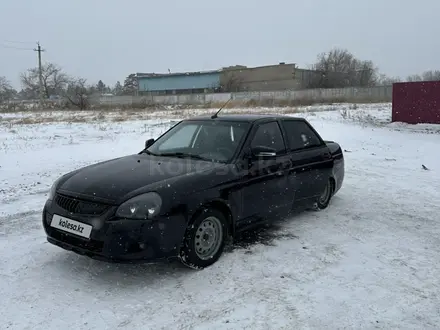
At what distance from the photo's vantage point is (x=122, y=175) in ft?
14.0

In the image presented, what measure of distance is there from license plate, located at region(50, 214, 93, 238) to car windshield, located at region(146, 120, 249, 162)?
1.56 m

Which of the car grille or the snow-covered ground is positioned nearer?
the snow-covered ground

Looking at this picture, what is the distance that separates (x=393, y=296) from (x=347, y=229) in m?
1.86

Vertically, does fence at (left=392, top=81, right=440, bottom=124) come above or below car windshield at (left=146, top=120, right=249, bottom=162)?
above

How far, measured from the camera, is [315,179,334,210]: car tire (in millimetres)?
6312

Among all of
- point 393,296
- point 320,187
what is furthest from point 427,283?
point 320,187

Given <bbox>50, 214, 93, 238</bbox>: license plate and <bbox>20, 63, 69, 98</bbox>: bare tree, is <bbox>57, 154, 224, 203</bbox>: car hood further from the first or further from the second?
<bbox>20, 63, 69, 98</bbox>: bare tree

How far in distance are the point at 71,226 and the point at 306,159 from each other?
3.23 m

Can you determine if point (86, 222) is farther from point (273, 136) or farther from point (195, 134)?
point (273, 136)

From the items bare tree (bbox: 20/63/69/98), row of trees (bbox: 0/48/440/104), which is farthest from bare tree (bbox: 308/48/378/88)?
bare tree (bbox: 20/63/69/98)

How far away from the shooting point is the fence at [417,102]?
1994cm

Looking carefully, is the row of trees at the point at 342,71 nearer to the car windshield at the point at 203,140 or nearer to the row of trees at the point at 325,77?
the row of trees at the point at 325,77

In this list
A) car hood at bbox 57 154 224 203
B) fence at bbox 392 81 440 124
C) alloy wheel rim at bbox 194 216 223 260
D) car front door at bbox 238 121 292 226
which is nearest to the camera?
car hood at bbox 57 154 224 203

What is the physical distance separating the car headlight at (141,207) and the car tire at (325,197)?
3.24m
